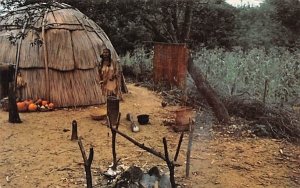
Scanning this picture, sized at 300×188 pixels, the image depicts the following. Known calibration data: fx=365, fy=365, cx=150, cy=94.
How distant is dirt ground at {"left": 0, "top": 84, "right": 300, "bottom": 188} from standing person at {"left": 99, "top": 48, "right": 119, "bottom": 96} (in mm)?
764

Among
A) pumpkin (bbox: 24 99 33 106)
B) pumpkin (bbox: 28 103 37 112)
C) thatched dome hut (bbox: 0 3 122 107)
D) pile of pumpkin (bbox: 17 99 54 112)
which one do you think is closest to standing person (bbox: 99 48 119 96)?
thatched dome hut (bbox: 0 3 122 107)

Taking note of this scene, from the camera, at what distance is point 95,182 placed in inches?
191

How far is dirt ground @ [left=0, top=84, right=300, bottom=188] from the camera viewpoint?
5064mm

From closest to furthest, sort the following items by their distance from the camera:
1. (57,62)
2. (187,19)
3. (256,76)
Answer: (187,19) → (57,62) → (256,76)

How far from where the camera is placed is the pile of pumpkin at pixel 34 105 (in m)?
8.93

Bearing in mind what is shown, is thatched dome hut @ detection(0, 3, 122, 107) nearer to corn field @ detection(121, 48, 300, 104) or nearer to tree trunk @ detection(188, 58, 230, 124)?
tree trunk @ detection(188, 58, 230, 124)

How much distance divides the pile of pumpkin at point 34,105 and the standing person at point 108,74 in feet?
5.94

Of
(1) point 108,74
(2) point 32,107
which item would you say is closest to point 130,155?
(1) point 108,74

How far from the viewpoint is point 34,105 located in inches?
353

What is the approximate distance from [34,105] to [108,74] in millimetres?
2260

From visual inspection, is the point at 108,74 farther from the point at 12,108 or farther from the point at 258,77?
the point at 258,77

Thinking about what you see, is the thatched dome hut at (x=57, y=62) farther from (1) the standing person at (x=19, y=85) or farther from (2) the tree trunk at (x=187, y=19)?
(2) the tree trunk at (x=187, y=19)

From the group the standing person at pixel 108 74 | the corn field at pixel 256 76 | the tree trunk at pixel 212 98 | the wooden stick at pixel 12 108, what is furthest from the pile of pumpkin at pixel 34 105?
the corn field at pixel 256 76

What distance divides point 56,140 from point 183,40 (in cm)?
415
